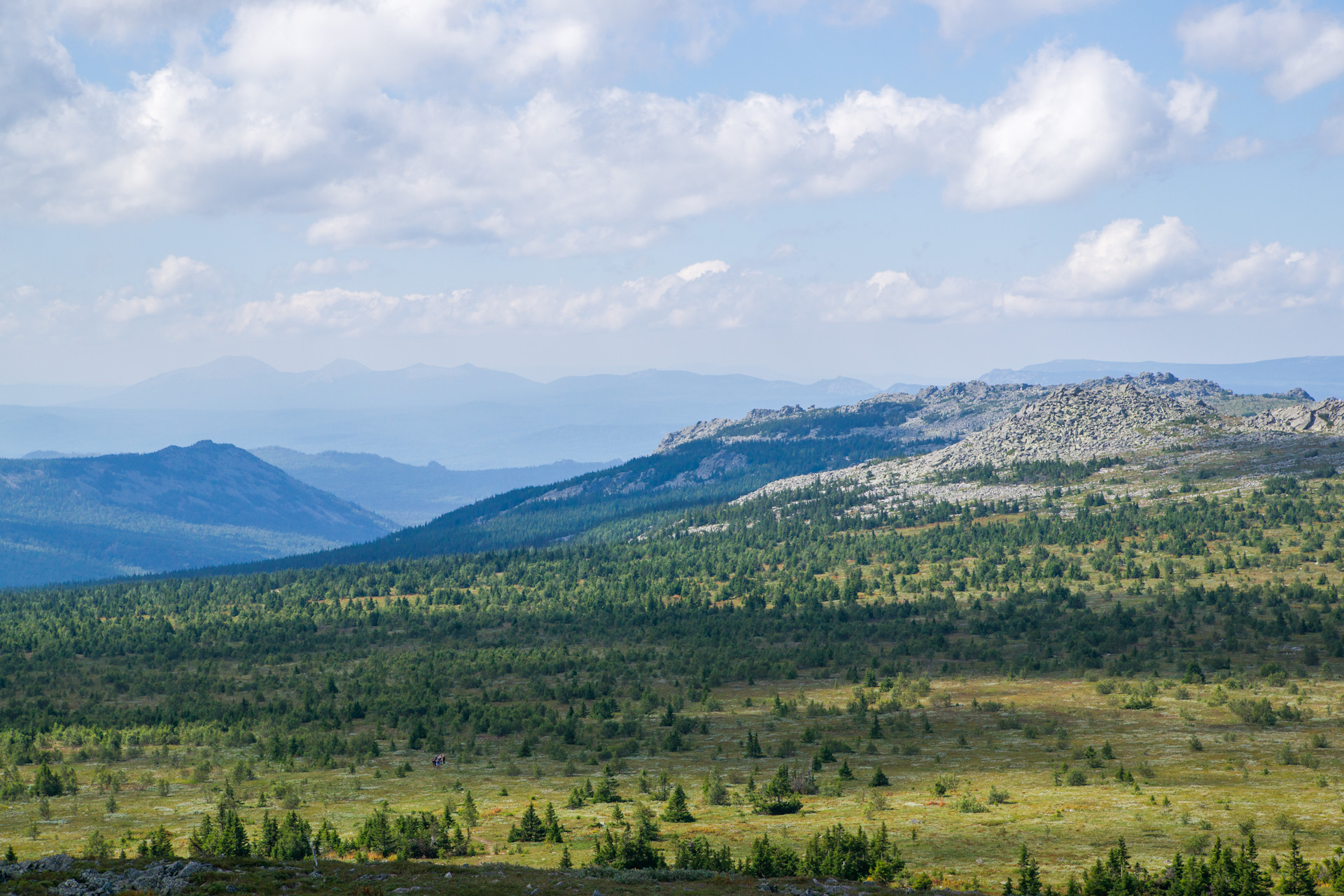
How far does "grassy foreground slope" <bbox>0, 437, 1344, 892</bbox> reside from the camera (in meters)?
50.8

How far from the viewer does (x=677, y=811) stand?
50844mm

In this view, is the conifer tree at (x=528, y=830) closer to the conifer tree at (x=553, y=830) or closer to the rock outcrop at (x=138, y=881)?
the conifer tree at (x=553, y=830)

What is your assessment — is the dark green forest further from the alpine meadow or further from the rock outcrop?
the rock outcrop

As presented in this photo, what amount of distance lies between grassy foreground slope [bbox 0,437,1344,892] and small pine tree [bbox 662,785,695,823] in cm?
94

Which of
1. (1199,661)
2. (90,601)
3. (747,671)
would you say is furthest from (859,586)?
(90,601)

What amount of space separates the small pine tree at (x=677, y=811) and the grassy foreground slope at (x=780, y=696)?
936mm

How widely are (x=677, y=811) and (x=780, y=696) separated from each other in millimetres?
44916

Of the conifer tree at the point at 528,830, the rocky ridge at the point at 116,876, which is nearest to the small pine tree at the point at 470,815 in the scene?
the conifer tree at the point at 528,830

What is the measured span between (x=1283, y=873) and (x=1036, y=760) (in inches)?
1005

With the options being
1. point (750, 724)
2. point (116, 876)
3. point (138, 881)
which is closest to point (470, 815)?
point (138, 881)

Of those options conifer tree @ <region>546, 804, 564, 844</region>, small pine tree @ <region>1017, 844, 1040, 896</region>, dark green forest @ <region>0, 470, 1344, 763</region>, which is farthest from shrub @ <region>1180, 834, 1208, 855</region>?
dark green forest @ <region>0, 470, 1344, 763</region>

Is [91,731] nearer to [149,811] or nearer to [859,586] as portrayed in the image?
[149,811]

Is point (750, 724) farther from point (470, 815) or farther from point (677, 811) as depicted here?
point (470, 815)

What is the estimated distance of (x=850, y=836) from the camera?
40.7 meters
